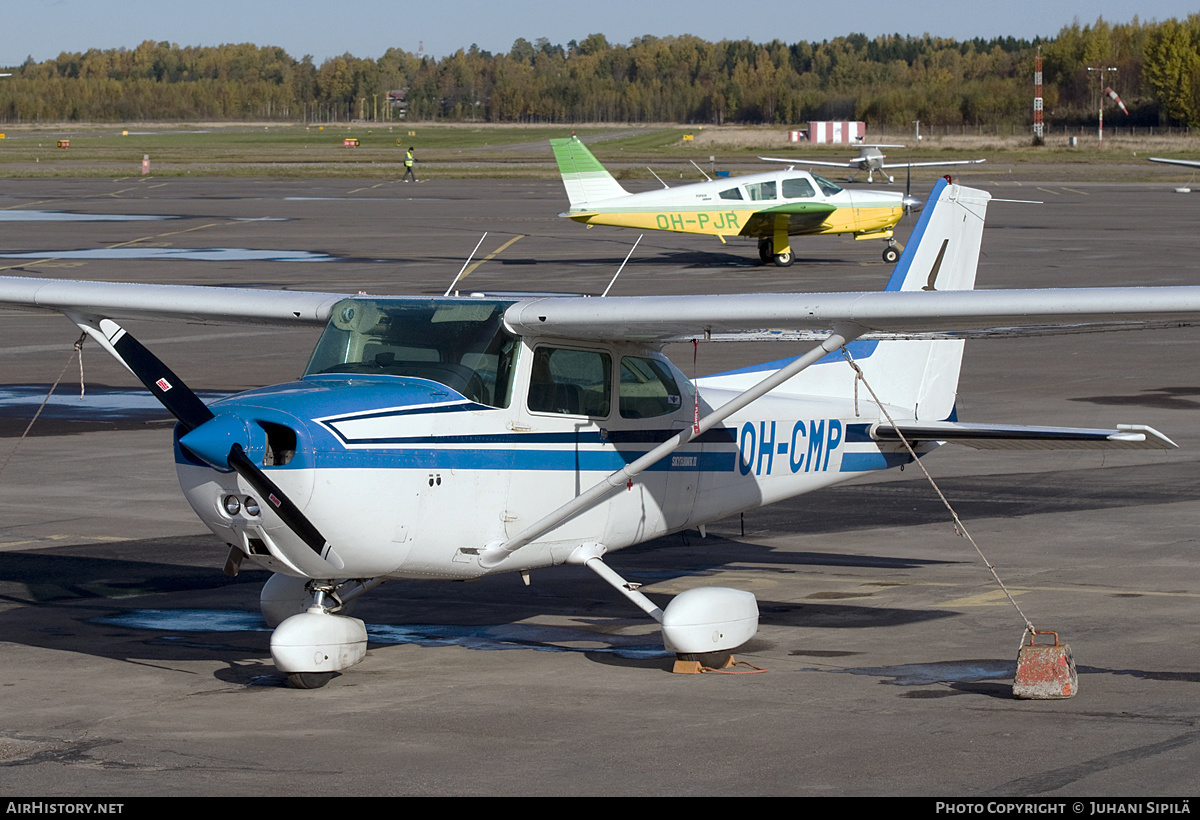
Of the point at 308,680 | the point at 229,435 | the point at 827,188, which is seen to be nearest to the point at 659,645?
the point at 308,680

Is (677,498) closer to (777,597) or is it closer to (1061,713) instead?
(777,597)

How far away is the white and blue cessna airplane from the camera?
739 cm

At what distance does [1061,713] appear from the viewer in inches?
283

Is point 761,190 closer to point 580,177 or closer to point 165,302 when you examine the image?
point 580,177

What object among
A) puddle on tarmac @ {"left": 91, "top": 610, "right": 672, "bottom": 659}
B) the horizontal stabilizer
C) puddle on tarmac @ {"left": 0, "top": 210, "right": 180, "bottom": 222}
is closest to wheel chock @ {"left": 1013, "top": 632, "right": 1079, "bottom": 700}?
puddle on tarmac @ {"left": 91, "top": 610, "right": 672, "bottom": 659}

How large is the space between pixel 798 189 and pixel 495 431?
29.3 m

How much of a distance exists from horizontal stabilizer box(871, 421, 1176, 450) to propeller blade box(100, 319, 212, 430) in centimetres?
452

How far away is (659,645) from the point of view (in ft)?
29.3

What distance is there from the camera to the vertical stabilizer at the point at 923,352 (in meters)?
10.5

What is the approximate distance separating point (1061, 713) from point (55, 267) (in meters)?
30.9

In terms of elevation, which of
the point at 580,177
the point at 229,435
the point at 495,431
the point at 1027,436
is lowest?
the point at 1027,436

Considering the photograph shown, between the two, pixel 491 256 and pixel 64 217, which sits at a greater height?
pixel 64 217

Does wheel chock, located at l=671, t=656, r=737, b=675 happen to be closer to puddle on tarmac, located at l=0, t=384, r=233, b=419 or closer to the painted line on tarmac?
puddle on tarmac, located at l=0, t=384, r=233, b=419
